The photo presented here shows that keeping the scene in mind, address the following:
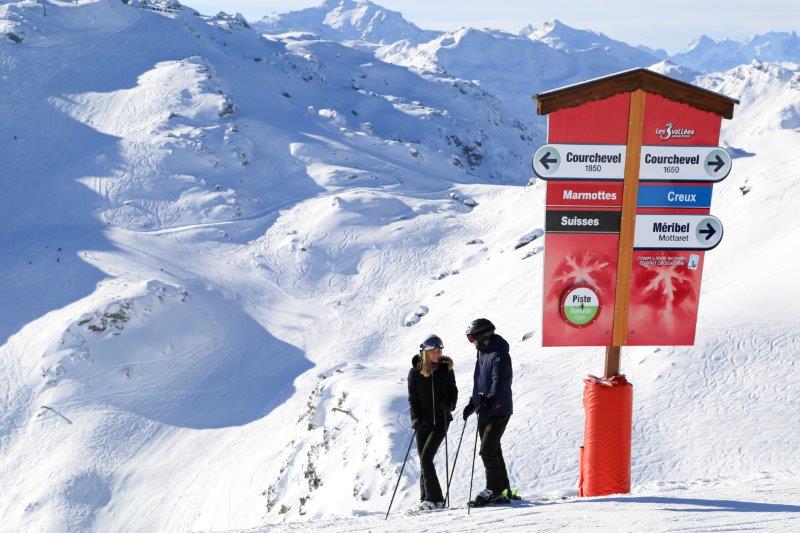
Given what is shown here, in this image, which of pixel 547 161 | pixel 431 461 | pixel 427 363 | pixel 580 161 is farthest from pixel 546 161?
pixel 431 461

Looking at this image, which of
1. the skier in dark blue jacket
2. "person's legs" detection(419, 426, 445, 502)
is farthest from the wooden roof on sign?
"person's legs" detection(419, 426, 445, 502)

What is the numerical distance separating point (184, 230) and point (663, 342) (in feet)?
99.7

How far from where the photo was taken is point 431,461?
8.38 meters

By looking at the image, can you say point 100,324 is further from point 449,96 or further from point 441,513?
point 449,96

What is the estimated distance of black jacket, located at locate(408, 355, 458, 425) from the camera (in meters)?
8.07

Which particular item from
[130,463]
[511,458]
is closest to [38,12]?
[130,463]

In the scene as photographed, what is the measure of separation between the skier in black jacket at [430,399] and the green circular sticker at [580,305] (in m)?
1.50

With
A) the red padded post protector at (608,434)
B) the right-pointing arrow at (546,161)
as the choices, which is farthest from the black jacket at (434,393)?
the right-pointing arrow at (546,161)

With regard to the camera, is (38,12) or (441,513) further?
(38,12)

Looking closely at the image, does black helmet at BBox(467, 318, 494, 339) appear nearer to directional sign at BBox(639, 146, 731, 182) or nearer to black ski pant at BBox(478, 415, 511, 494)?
black ski pant at BBox(478, 415, 511, 494)

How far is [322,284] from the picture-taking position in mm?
31484

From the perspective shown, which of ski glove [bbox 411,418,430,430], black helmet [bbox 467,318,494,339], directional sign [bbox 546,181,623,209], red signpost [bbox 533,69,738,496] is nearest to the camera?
black helmet [bbox 467,318,494,339]

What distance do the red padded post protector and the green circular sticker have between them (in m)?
0.74

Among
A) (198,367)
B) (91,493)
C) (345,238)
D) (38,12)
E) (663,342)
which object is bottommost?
(91,493)
